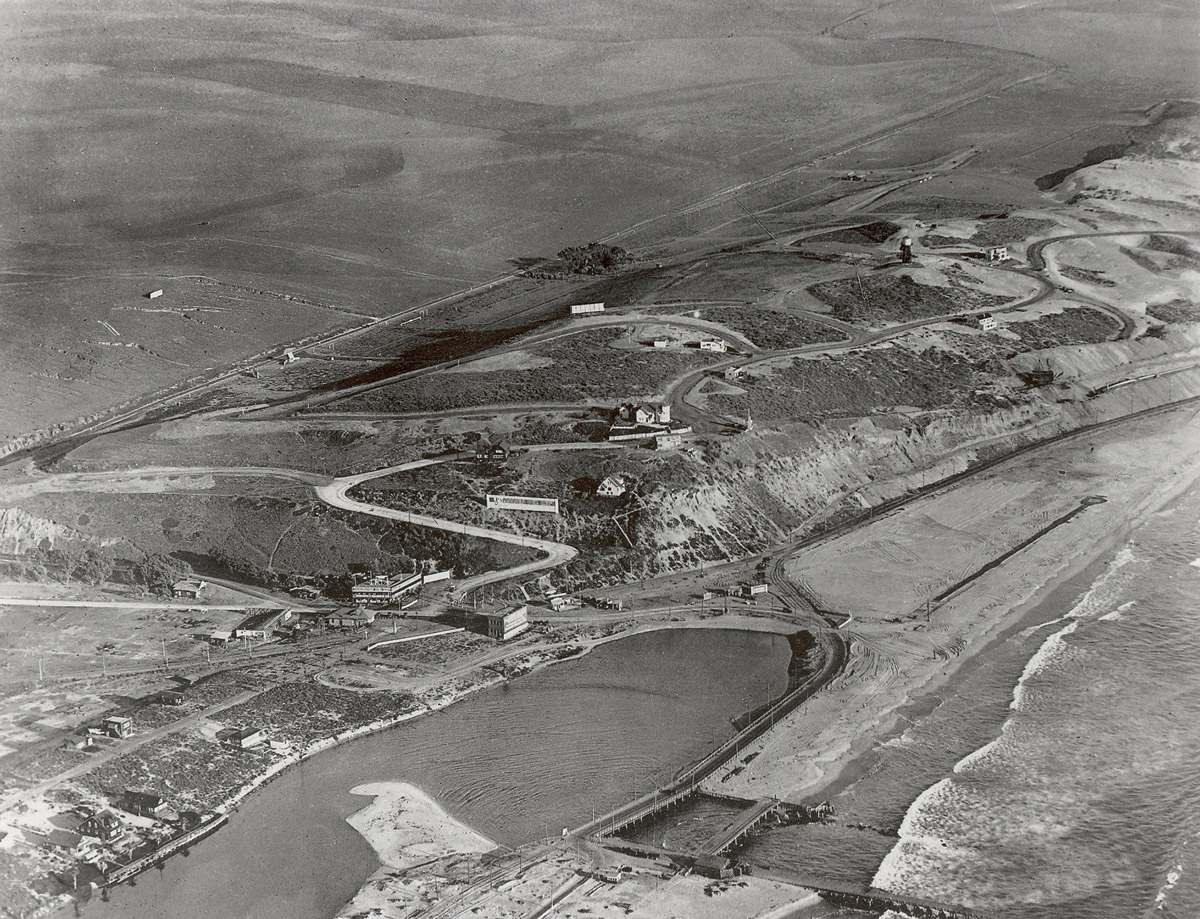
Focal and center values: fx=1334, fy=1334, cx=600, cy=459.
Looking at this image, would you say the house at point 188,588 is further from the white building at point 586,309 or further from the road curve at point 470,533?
the white building at point 586,309

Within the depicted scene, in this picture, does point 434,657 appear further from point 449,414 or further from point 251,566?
point 449,414

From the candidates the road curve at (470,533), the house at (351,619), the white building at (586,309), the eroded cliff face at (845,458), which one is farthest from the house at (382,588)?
the white building at (586,309)

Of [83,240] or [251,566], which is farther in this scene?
[83,240]

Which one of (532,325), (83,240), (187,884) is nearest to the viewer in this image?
(187,884)

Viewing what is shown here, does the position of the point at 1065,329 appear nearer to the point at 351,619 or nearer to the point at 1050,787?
the point at 1050,787

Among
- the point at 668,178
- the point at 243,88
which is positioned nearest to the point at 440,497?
the point at 668,178

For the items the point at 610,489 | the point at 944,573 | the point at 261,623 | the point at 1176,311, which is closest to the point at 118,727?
the point at 261,623

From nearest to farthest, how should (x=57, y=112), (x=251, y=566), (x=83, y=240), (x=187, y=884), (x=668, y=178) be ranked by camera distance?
1. (x=187, y=884)
2. (x=251, y=566)
3. (x=83, y=240)
4. (x=57, y=112)
5. (x=668, y=178)
